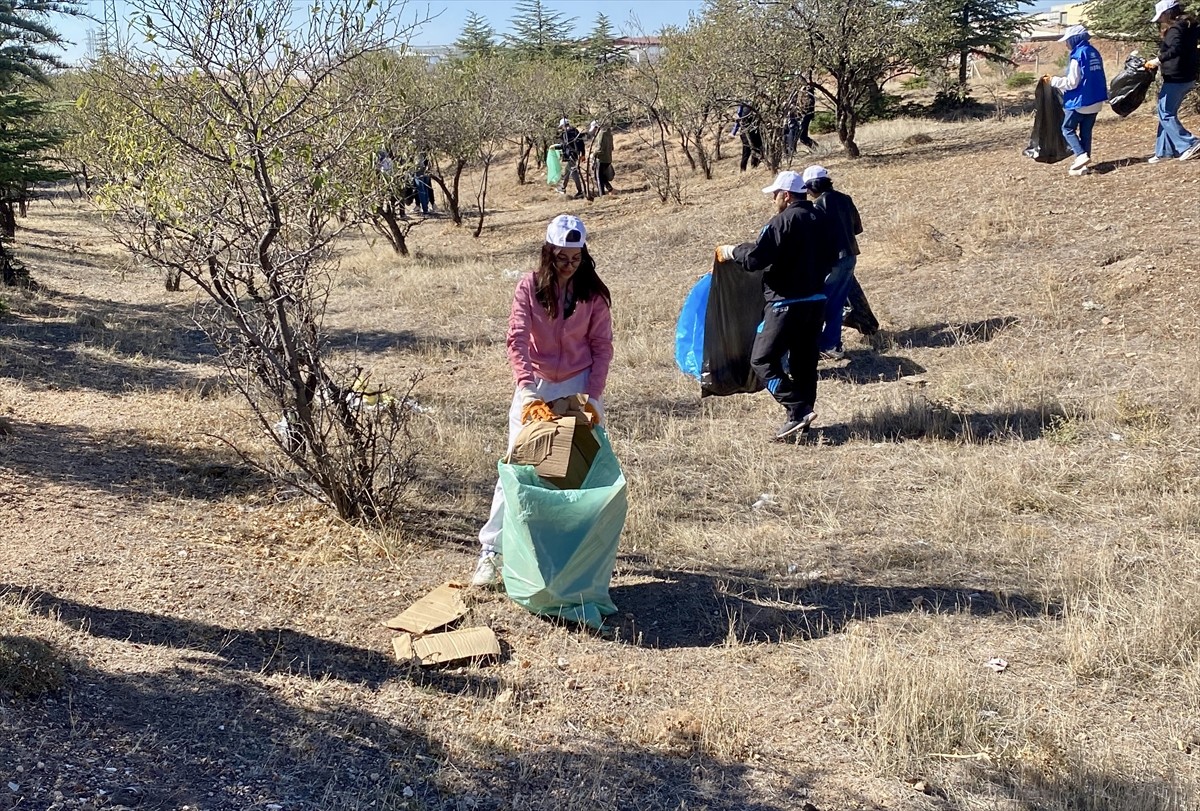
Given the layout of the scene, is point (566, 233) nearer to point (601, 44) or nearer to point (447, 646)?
point (447, 646)

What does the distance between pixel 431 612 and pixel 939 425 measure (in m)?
3.81

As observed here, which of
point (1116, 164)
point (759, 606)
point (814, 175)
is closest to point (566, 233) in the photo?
point (759, 606)

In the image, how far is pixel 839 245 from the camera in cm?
738

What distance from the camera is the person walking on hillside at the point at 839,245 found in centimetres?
757

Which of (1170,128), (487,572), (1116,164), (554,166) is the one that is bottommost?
(487,572)

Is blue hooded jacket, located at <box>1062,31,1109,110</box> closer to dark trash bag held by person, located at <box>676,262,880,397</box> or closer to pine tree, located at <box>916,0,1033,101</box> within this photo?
dark trash bag held by person, located at <box>676,262,880,397</box>

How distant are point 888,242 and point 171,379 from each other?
7.48 metres

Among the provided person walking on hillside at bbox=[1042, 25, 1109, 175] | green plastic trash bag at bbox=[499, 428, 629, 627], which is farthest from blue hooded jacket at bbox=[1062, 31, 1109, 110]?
green plastic trash bag at bbox=[499, 428, 629, 627]

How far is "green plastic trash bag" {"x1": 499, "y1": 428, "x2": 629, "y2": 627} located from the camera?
411 centimetres

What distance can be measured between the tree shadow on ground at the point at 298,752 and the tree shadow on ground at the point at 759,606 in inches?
31.7

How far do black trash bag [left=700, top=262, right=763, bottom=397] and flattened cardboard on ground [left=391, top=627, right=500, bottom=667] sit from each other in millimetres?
3534

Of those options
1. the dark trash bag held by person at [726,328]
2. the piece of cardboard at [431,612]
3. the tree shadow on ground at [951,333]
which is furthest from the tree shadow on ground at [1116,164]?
the piece of cardboard at [431,612]

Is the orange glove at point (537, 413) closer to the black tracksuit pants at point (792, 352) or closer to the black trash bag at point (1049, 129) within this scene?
the black tracksuit pants at point (792, 352)

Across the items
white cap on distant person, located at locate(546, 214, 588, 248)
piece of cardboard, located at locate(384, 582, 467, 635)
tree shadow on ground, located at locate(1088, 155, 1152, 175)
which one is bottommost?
piece of cardboard, located at locate(384, 582, 467, 635)
